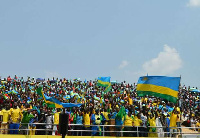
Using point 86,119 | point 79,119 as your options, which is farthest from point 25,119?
point 86,119

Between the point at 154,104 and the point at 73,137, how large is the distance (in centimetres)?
1582

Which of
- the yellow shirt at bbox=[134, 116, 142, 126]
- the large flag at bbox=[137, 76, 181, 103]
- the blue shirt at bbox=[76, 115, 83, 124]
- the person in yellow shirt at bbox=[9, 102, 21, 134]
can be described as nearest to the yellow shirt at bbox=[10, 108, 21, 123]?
the person in yellow shirt at bbox=[9, 102, 21, 134]

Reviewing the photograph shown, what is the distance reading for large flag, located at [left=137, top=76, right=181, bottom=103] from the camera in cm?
2092

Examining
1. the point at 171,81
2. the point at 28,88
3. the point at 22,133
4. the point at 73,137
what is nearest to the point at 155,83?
the point at 171,81

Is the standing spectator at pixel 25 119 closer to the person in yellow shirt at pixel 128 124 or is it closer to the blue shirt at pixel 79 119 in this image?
the blue shirt at pixel 79 119

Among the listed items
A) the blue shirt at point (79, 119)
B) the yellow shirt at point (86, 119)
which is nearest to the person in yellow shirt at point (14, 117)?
the blue shirt at point (79, 119)

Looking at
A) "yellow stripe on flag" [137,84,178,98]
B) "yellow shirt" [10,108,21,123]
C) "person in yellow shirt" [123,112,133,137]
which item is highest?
"yellow stripe on flag" [137,84,178,98]

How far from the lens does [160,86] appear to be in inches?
847

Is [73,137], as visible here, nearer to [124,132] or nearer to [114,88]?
[124,132]

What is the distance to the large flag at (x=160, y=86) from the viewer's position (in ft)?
68.6

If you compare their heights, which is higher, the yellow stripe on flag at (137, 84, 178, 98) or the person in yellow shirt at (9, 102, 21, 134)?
the yellow stripe on flag at (137, 84, 178, 98)

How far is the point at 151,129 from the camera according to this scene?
68.5 ft

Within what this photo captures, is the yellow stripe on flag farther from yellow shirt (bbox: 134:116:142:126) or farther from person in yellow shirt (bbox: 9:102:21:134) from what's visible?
person in yellow shirt (bbox: 9:102:21:134)

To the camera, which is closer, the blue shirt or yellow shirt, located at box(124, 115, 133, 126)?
yellow shirt, located at box(124, 115, 133, 126)
